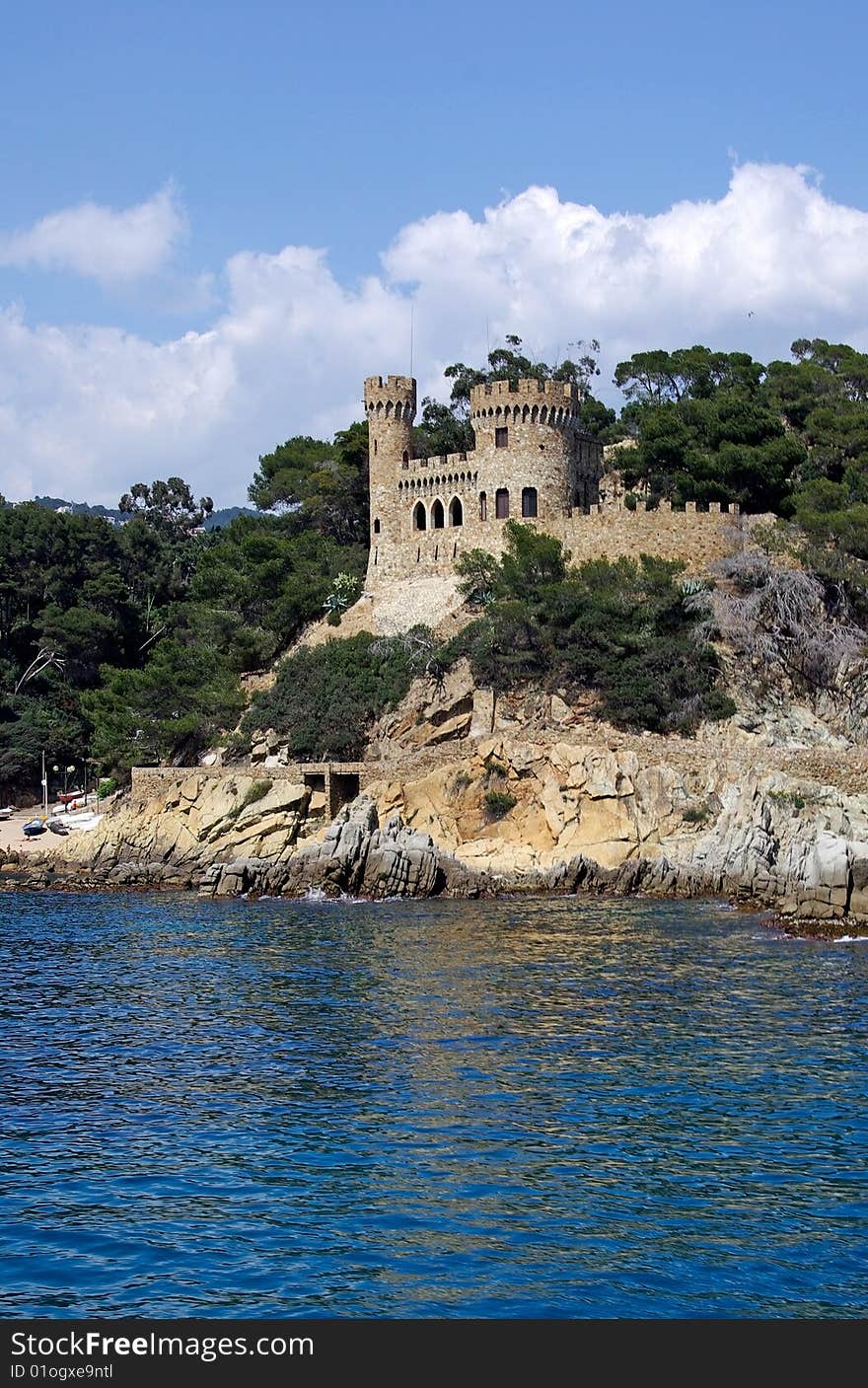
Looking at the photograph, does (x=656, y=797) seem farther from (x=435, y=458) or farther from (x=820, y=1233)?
(x=820, y=1233)

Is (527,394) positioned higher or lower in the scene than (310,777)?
higher

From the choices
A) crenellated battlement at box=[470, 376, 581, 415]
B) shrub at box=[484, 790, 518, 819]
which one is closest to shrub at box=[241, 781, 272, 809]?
shrub at box=[484, 790, 518, 819]

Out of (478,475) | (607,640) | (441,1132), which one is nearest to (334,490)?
(478,475)

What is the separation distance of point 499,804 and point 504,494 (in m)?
16.1

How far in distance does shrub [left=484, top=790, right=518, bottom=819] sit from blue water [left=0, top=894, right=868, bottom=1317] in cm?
1159

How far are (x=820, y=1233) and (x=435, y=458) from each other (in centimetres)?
4410

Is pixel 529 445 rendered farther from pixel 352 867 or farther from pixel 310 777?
pixel 352 867

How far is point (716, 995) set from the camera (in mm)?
24328

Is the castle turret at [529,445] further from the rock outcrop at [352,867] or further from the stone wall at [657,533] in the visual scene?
the rock outcrop at [352,867]

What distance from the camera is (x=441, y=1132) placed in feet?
55.6

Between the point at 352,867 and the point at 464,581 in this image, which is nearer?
the point at 352,867

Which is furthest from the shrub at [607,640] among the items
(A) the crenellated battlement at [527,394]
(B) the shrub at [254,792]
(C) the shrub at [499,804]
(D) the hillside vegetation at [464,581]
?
(B) the shrub at [254,792]
